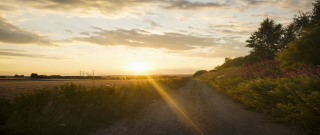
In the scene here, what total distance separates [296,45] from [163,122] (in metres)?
9.73

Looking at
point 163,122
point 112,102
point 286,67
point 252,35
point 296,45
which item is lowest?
point 163,122

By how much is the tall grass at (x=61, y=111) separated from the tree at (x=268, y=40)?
3968 centimetres

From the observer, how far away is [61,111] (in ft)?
17.8

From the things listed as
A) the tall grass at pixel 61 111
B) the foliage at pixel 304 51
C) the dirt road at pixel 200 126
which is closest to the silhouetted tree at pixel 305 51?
the foliage at pixel 304 51

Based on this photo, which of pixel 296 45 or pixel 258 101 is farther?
pixel 296 45

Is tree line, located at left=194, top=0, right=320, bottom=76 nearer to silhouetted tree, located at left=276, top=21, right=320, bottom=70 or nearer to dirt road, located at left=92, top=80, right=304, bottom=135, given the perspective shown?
silhouetted tree, located at left=276, top=21, right=320, bottom=70

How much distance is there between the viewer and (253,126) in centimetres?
530

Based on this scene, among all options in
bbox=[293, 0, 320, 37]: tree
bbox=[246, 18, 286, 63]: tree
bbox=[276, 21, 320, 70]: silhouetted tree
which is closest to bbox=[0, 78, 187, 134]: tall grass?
bbox=[276, 21, 320, 70]: silhouetted tree

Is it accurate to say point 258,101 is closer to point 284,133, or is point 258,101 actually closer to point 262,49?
point 284,133

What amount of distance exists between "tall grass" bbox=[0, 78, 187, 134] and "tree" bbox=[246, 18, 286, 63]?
39.7 metres

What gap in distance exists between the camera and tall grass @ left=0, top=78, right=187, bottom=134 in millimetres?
4398

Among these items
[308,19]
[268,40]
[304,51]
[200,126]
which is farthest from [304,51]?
[268,40]

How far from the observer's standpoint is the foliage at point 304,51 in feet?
29.6

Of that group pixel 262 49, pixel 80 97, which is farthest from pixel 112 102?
pixel 262 49
